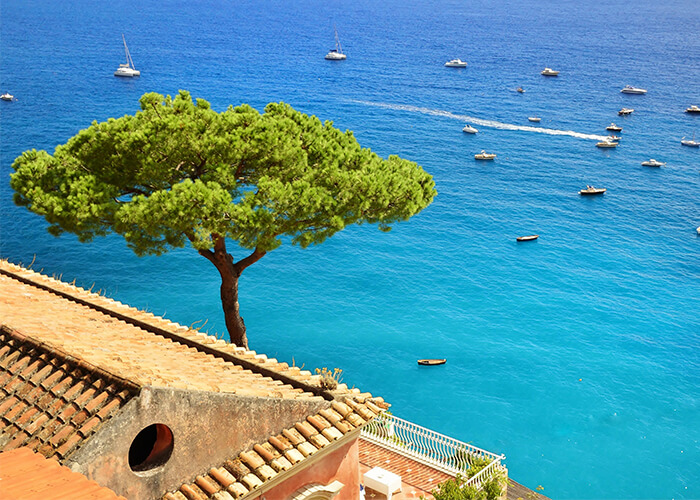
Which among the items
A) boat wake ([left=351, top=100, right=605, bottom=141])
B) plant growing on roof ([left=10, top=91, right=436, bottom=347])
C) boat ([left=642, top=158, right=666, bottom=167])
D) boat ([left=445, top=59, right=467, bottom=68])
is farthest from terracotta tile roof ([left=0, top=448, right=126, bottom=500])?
boat ([left=445, top=59, right=467, bottom=68])

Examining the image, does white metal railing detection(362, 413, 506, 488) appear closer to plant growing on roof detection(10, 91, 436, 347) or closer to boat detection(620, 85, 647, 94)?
plant growing on roof detection(10, 91, 436, 347)

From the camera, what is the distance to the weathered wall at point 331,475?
9062 mm

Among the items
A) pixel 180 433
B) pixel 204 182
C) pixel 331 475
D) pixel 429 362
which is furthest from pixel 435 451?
pixel 180 433

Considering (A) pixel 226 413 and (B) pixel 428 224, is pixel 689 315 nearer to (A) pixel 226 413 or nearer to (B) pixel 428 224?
(B) pixel 428 224

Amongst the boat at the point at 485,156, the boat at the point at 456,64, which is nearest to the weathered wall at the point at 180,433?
the boat at the point at 485,156

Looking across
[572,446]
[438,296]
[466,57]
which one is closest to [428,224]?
[438,296]

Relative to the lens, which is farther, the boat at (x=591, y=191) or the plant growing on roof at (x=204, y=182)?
the boat at (x=591, y=191)

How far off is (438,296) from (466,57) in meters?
95.9

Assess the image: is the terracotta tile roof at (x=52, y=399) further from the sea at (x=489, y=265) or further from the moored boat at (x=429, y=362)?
the moored boat at (x=429, y=362)

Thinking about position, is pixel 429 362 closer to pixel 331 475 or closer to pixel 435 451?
pixel 435 451

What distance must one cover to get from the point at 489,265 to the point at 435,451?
93.4 feet

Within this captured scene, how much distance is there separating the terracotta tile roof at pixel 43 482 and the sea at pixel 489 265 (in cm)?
1242

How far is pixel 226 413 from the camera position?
8039mm

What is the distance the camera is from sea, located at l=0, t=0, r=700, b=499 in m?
31.3
